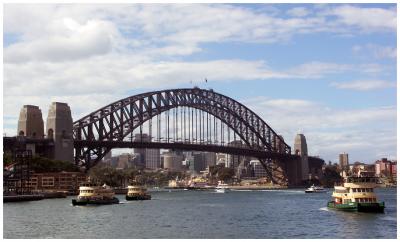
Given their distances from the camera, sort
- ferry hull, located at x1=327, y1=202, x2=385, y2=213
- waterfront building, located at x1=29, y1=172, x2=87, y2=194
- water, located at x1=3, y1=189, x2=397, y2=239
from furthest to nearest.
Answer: waterfront building, located at x1=29, y1=172, x2=87, y2=194
ferry hull, located at x1=327, y1=202, x2=385, y2=213
water, located at x1=3, y1=189, x2=397, y2=239

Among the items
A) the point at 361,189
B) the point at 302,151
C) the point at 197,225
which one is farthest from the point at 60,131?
the point at 302,151

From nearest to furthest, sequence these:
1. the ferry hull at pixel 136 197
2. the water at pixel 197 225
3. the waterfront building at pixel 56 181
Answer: the water at pixel 197 225 < the ferry hull at pixel 136 197 < the waterfront building at pixel 56 181

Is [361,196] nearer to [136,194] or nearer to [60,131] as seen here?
[136,194]

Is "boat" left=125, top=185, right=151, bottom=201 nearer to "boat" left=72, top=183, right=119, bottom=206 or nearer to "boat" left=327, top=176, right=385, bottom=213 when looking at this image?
"boat" left=72, top=183, right=119, bottom=206

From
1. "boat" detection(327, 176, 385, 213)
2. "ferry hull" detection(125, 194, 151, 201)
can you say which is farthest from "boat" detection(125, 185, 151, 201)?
"boat" detection(327, 176, 385, 213)

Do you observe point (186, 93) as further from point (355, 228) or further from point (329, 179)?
point (355, 228)

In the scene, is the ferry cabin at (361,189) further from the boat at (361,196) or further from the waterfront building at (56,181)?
the waterfront building at (56,181)

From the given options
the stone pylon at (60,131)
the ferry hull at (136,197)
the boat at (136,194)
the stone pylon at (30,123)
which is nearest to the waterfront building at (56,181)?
the stone pylon at (60,131)
